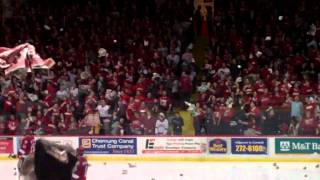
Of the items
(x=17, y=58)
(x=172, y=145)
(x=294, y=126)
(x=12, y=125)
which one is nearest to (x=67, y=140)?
(x=12, y=125)

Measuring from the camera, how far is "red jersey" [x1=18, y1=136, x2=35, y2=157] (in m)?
13.1

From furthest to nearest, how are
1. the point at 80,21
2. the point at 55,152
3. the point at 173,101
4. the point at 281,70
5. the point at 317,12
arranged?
the point at 80,21
the point at 317,12
the point at 281,70
the point at 173,101
the point at 55,152

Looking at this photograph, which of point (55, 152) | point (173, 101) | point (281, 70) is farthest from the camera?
point (281, 70)

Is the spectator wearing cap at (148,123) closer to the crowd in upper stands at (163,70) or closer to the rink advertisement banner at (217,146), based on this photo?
the crowd in upper stands at (163,70)

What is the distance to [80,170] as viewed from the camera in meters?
12.8

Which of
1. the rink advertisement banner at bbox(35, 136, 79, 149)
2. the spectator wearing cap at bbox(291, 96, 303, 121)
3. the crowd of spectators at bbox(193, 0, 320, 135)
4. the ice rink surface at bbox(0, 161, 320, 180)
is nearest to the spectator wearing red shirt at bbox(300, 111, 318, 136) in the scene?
the crowd of spectators at bbox(193, 0, 320, 135)

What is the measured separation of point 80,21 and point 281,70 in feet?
19.7

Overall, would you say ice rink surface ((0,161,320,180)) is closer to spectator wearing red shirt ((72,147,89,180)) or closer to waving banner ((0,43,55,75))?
spectator wearing red shirt ((72,147,89,180))

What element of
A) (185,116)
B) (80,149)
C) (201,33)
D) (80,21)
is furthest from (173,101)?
(80,21)

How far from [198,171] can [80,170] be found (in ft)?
6.71

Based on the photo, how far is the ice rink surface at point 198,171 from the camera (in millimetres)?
12688

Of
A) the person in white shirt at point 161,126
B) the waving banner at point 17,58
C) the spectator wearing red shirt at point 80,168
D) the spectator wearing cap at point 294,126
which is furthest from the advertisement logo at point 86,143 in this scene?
the spectator wearing cap at point 294,126

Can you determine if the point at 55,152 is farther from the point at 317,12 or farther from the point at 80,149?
the point at 317,12

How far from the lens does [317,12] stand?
17.6 m
